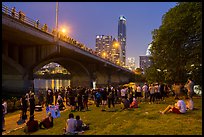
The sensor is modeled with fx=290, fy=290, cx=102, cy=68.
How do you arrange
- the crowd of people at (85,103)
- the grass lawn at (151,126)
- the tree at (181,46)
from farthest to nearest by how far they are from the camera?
the tree at (181,46) → the crowd of people at (85,103) → the grass lawn at (151,126)

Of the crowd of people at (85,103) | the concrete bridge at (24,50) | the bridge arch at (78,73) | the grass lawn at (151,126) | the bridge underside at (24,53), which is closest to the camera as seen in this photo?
the grass lawn at (151,126)

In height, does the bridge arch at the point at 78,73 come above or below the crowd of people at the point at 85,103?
above

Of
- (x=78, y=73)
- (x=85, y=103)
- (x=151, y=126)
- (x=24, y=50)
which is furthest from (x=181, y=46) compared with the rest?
(x=78, y=73)

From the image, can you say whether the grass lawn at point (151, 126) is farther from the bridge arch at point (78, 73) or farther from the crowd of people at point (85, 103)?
the bridge arch at point (78, 73)

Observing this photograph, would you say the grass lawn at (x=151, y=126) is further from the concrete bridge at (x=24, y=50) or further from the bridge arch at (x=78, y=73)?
the bridge arch at (x=78, y=73)

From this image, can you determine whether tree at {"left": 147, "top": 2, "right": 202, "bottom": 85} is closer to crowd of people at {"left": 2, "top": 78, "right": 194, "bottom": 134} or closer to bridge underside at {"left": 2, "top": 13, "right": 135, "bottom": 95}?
crowd of people at {"left": 2, "top": 78, "right": 194, "bottom": 134}

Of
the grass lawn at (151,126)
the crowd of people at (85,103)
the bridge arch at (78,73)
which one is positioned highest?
the bridge arch at (78,73)

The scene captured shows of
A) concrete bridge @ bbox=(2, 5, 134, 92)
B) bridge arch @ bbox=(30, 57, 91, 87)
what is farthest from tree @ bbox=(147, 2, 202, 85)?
bridge arch @ bbox=(30, 57, 91, 87)

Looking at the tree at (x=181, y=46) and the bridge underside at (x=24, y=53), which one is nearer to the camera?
the tree at (x=181, y=46)

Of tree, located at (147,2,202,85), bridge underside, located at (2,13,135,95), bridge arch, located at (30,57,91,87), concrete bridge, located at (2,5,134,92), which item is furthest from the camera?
bridge arch, located at (30,57,91,87)

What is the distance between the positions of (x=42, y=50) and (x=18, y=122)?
2553 centimetres

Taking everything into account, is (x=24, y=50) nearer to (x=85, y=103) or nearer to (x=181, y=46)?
(x=85, y=103)

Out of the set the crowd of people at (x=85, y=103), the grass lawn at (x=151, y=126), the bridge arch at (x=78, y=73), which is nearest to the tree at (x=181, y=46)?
the crowd of people at (x=85, y=103)

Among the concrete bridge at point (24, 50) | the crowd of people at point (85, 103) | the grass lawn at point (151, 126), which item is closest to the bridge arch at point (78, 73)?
the concrete bridge at point (24, 50)
